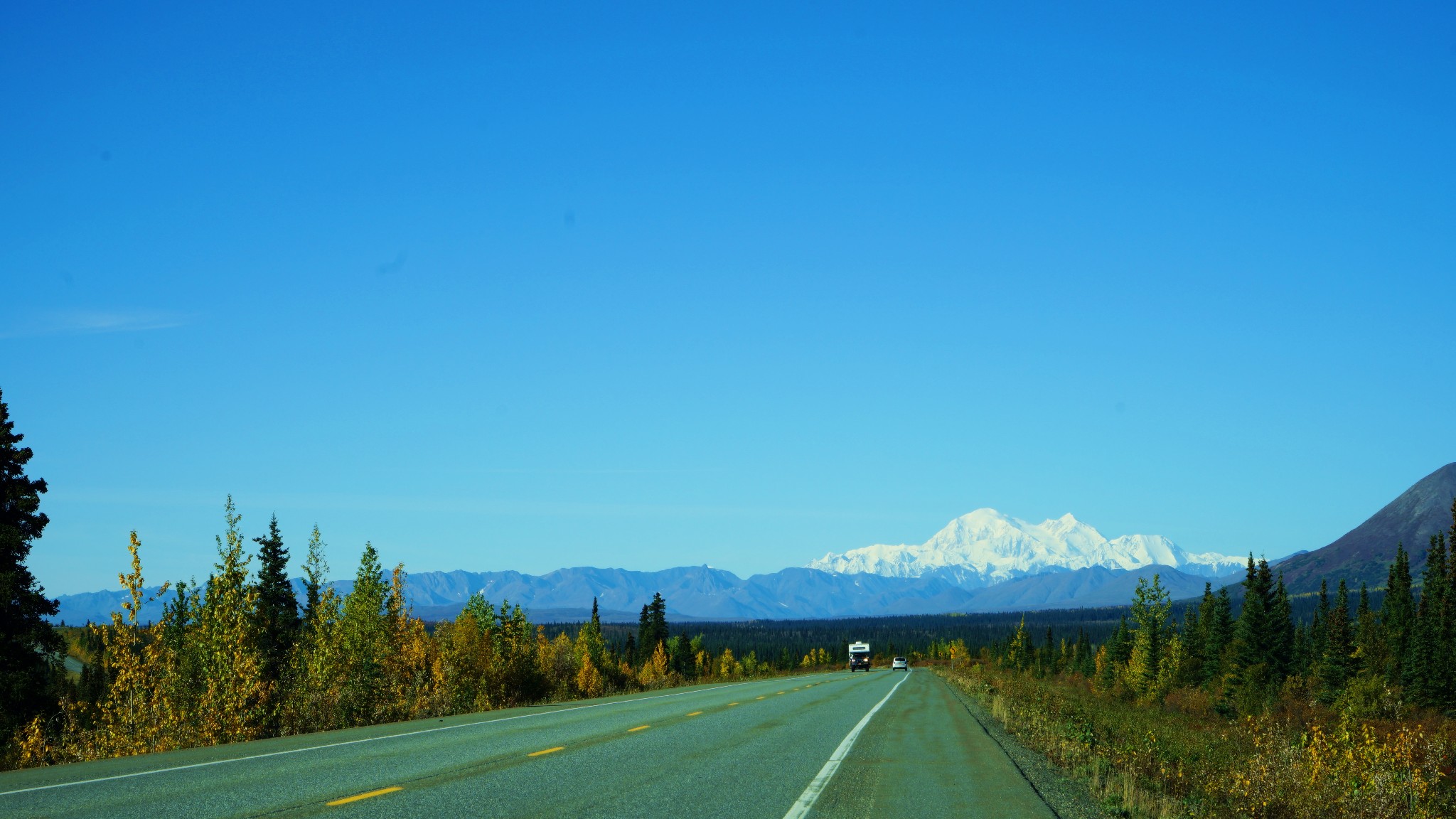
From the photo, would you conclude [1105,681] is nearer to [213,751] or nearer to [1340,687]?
[1340,687]

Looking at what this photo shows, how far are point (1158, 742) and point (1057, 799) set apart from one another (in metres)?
15.7

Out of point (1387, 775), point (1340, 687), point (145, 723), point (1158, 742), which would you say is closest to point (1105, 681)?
point (1340, 687)

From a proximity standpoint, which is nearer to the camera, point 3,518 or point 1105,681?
point 3,518

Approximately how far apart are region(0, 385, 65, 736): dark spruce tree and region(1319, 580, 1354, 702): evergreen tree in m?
79.5

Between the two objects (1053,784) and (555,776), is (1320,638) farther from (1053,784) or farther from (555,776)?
(555,776)

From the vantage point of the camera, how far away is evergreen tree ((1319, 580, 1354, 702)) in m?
79.1

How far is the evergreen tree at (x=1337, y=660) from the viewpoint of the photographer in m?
79.1

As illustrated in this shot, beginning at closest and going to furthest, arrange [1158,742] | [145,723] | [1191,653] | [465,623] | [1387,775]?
[1387,775] → [145,723] → [1158,742] → [465,623] → [1191,653]

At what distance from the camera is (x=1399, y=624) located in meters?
88.5

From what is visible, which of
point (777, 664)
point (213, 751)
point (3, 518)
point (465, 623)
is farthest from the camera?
point (777, 664)

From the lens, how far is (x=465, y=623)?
159ft

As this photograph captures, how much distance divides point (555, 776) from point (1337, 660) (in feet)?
282

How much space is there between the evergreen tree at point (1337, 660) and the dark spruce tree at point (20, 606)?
7949 cm

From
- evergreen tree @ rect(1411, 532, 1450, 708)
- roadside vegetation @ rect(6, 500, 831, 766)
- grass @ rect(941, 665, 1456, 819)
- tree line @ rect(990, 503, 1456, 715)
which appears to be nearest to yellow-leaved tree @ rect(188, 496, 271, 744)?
roadside vegetation @ rect(6, 500, 831, 766)
